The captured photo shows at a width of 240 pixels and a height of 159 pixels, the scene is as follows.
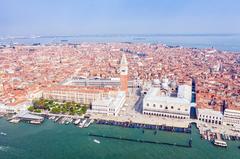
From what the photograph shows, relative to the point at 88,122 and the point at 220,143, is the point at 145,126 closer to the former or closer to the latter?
the point at 88,122

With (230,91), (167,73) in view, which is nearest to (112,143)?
(230,91)

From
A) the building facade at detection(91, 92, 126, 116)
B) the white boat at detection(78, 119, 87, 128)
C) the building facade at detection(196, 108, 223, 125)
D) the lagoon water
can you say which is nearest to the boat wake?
the lagoon water

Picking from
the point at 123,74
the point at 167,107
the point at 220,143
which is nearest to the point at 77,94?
the point at 123,74

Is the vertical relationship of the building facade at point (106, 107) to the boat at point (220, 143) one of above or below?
above

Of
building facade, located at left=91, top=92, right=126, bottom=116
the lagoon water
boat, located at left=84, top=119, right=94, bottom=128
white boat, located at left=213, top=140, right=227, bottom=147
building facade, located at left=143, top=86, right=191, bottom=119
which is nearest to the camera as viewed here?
the lagoon water

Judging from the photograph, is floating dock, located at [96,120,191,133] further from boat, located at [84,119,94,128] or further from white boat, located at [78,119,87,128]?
white boat, located at [78,119,87,128]

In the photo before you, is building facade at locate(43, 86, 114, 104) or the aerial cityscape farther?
building facade at locate(43, 86, 114, 104)

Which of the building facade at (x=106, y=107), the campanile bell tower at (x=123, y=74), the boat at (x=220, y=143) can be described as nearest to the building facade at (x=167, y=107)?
the building facade at (x=106, y=107)

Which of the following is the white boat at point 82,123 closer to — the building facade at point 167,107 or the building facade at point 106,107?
the building facade at point 106,107

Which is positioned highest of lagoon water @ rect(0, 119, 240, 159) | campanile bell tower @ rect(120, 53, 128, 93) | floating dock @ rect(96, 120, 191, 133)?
campanile bell tower @ rect(120, 53, 128, 93)
